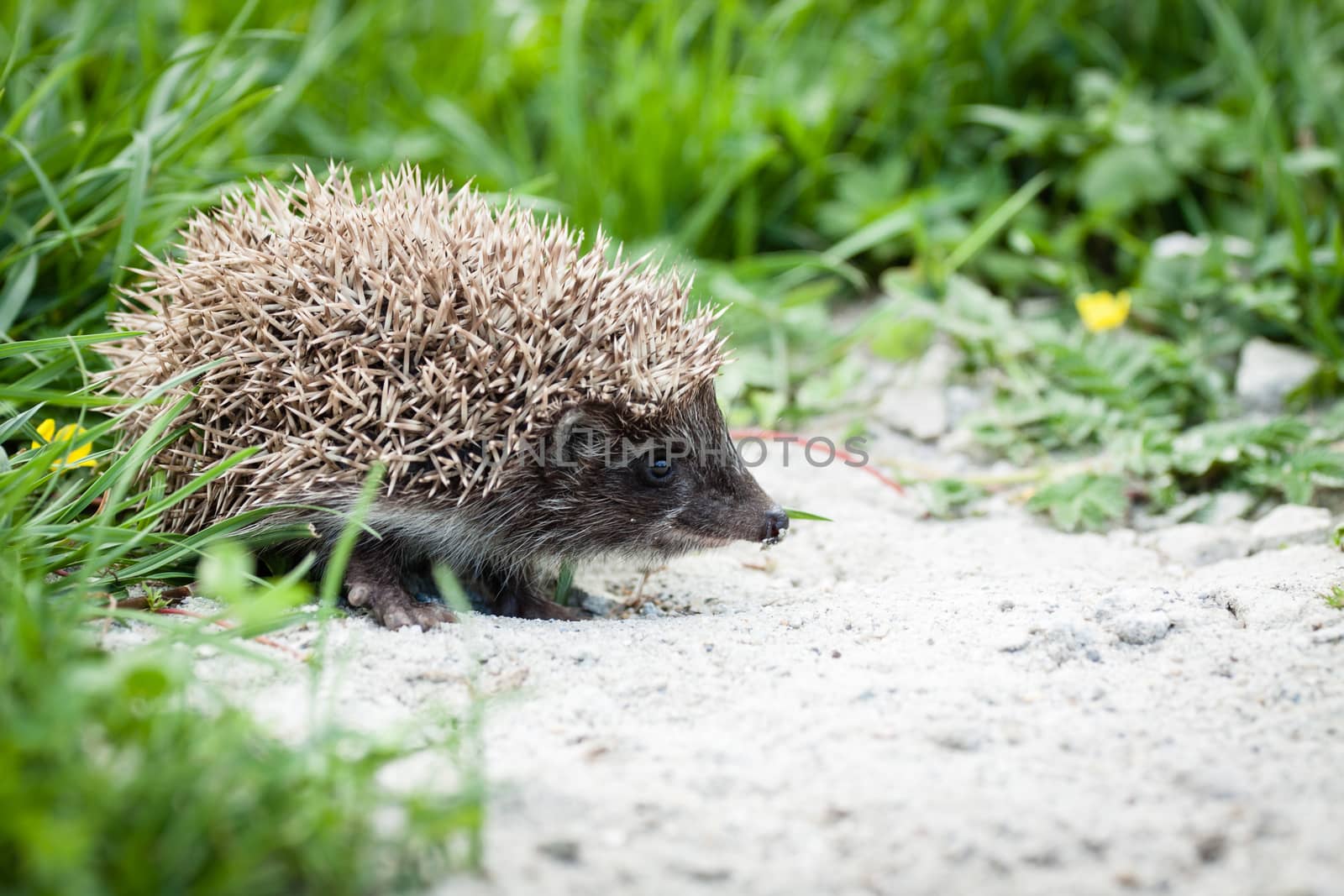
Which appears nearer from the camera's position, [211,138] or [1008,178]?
[211,138]

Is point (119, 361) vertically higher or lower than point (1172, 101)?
lower

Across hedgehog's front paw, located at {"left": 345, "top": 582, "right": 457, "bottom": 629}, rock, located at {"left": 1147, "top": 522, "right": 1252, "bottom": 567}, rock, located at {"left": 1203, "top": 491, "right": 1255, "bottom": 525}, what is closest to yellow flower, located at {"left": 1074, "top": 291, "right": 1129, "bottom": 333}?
rock, located at {"left": 1203, "top": 491, "right": 1255, "bottom": 525}

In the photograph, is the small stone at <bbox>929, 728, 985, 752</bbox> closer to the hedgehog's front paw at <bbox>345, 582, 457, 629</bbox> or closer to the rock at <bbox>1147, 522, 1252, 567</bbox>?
the hedgehog's front paw at <bbox>345, 582, 457, 629</bbox>

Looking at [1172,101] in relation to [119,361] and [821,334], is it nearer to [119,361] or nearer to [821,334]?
[821,334]

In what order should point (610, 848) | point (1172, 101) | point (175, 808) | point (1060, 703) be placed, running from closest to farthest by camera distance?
point (175, 808)
point (610, 848)
point (1060, 703)
point (1172, 101)

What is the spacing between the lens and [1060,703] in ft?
9.82

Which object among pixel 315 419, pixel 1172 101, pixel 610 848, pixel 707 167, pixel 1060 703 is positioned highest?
pixel 1172 101

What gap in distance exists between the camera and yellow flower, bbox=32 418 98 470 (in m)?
3.42

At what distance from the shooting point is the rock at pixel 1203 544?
451cm

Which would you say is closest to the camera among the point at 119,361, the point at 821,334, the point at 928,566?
the point at 119,361

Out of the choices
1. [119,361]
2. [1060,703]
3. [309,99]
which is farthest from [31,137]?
[1060,703]

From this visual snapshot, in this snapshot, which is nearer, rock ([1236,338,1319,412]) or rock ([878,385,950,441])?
rock ([1236,338,1319,412])

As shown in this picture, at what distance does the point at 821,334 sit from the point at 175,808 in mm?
4553

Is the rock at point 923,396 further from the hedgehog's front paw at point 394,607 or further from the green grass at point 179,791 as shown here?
the green grass at point 179,791
